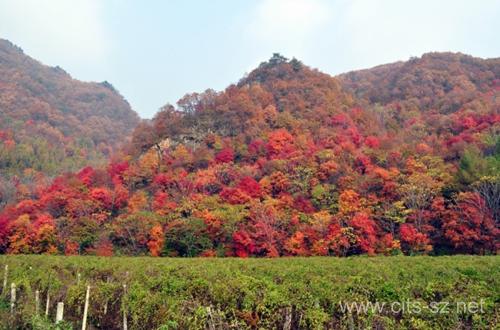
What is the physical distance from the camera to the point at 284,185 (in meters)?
33.0

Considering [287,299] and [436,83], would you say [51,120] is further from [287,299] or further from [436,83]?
[287,299]

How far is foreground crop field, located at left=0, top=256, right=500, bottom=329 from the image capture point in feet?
33.4

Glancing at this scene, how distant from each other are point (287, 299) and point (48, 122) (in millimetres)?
83103

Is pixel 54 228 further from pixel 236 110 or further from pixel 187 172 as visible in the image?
pixel 236 110

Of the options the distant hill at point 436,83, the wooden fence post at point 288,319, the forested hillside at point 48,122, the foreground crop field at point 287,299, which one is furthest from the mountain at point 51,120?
the distant hill at point 436,83

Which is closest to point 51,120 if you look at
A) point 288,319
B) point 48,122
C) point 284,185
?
point 48,122

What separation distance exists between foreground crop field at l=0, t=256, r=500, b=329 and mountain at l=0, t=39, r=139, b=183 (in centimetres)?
4436

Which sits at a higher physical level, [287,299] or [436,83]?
[436,83]

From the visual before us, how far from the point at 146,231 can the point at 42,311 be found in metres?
15.7

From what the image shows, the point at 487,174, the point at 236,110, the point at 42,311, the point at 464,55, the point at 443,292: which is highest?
the point at 464,55

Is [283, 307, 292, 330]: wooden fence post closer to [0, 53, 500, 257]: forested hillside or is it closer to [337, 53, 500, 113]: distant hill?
[0, 53, 500, 257]: forested hillside

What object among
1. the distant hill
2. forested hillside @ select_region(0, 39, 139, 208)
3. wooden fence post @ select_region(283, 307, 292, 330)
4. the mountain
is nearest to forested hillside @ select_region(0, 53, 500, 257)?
the distant hill

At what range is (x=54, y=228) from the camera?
30547mm

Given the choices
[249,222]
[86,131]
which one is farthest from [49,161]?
[249,222]
